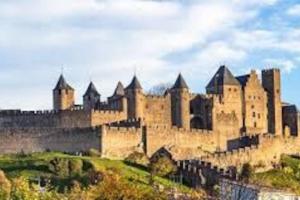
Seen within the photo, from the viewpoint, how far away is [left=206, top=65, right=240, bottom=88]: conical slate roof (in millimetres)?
85938

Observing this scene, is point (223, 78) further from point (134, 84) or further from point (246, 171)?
point (246, 171)

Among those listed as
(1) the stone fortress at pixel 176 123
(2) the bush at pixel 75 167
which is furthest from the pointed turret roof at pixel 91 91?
(2) the bush at pixel 75 167

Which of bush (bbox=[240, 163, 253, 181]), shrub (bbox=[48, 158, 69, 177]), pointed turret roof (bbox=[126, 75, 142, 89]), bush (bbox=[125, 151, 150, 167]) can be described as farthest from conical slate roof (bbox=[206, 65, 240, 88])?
shrub (bbox=[48, 158, 69, 177])

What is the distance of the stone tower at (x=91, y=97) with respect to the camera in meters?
83.0

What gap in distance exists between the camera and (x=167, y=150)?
75438 mm

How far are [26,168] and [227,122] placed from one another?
71.7ft

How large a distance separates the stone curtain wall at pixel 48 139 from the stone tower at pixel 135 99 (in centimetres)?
617

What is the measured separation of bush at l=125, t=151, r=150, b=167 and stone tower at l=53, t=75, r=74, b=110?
30.0 feet

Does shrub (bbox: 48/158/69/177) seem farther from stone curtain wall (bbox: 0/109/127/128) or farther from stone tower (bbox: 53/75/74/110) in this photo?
stone tower (bbox: 53/75/74/110)

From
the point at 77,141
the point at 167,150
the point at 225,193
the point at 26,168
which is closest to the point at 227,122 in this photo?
the point at 167,150

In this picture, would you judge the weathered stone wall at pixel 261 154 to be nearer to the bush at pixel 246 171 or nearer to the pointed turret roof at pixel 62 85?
the bush at pixel 246 171

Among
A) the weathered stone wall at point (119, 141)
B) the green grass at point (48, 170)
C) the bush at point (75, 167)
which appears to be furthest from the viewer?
the weathered stone wall at point (119, 141)

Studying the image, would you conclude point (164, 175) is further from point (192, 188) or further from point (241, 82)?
point (241, 82)

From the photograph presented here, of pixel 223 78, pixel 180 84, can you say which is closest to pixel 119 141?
pixel 180 84
